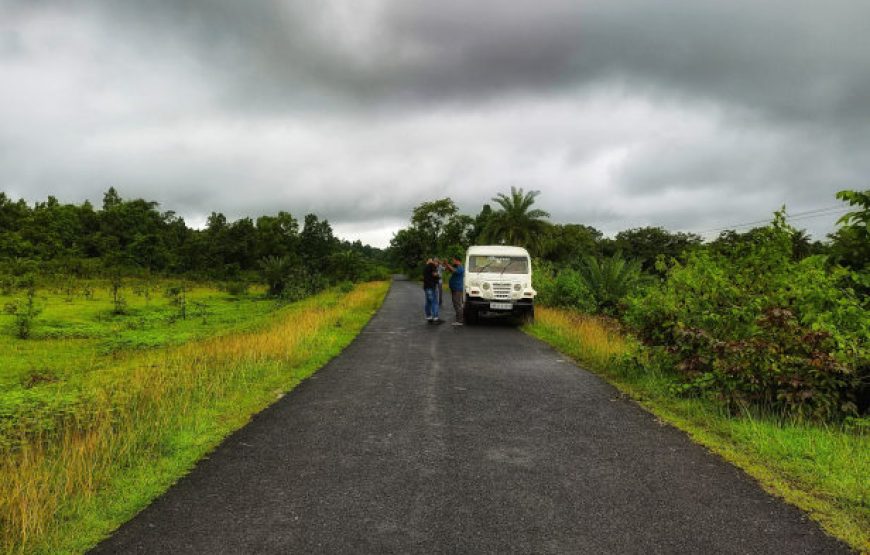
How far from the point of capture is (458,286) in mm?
16109

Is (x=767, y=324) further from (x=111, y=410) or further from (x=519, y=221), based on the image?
(x=519, y=221)

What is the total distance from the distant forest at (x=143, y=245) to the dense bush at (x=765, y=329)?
28.0 metres

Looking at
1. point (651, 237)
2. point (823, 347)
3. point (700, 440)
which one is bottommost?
point (700, 440)

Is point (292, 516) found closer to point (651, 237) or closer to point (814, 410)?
point (814, 410)

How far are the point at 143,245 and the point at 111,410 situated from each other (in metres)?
55.2

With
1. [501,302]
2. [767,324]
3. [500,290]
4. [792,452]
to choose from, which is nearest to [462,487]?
[792,452]

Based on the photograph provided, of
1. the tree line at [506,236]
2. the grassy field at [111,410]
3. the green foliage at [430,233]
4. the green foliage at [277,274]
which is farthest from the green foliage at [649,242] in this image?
the grassy field at [111,410]

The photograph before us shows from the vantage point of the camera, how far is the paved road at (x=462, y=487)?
10.6 feet

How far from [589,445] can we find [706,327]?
3.34 m

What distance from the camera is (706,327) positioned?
23.6ft

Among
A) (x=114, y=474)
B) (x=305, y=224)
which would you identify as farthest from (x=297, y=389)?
(x=305, y=224)

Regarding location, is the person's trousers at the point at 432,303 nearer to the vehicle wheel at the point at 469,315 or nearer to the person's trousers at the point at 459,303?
the person's trousers at the point at 459,303

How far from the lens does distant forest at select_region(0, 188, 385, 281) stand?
39.1 metres

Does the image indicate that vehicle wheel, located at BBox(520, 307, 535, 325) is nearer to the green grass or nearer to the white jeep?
the white jeep
